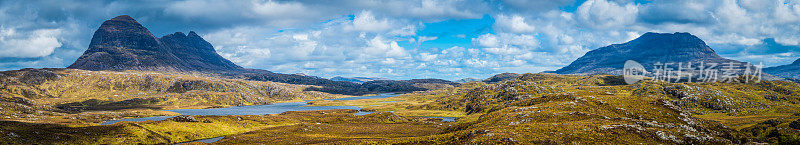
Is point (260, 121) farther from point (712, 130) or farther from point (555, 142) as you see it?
point (712, 130)

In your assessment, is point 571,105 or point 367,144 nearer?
point 367,144

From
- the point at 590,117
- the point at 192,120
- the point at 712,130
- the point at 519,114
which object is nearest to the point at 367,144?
the point at 519,114

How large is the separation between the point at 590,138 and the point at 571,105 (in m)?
45.7

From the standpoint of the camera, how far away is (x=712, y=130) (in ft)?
241

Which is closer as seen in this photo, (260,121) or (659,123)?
(659,123)

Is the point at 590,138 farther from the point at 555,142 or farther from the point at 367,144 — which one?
the point at 367,144

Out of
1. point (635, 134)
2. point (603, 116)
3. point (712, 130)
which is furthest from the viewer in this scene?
point (603, 116)

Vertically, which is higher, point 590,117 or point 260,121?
point 590,117

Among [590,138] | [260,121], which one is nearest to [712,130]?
→ [590,138]

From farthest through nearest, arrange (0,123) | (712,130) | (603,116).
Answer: (0,123)
(603,116)
(712,130)

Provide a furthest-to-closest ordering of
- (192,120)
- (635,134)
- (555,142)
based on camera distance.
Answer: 1. (192,120)
2. (635,134)
3. (555,142)

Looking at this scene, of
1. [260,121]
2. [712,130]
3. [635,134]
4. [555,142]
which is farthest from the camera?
[260,121]

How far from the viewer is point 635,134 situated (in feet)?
223

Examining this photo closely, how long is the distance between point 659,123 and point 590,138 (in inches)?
742
